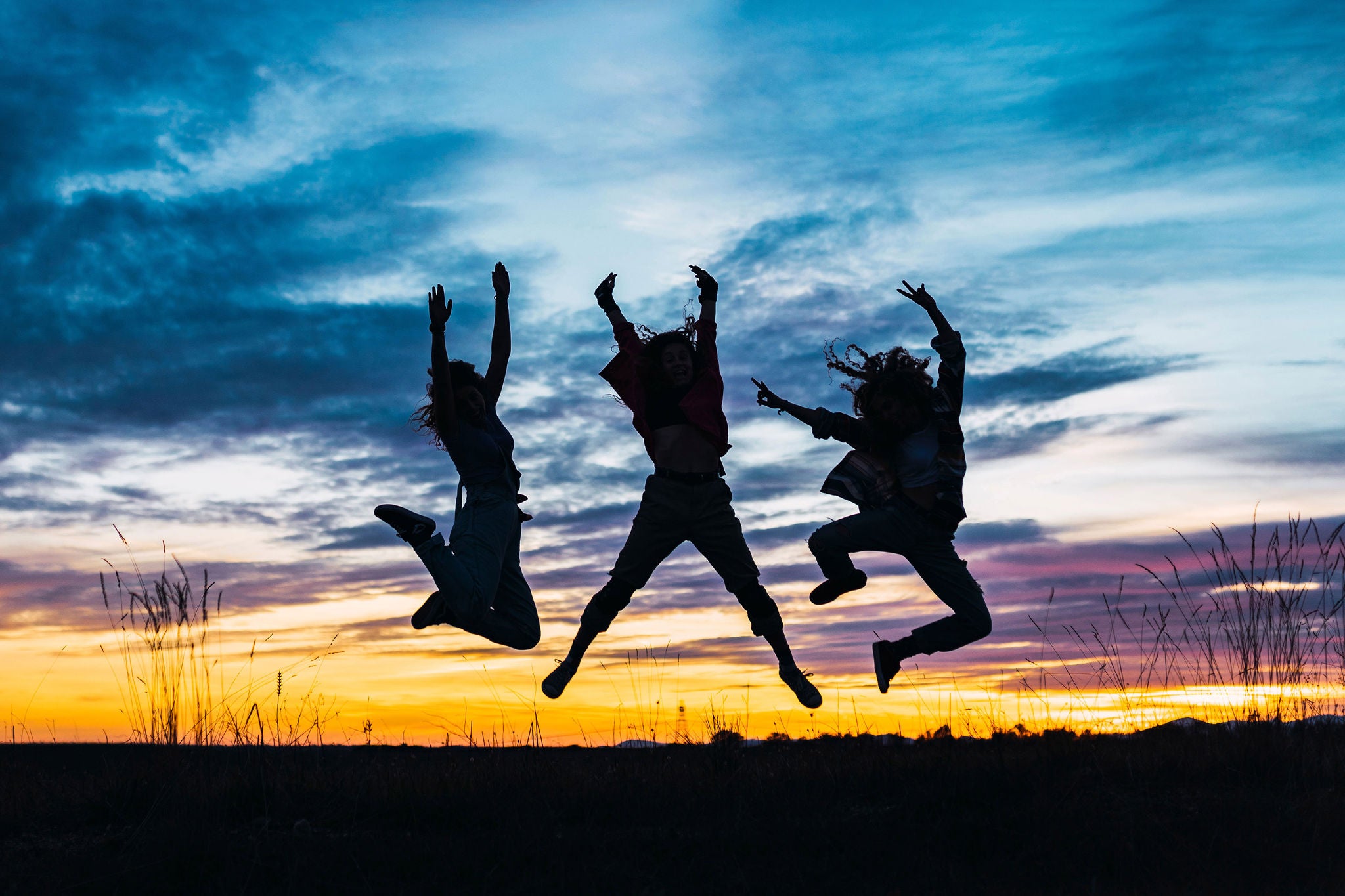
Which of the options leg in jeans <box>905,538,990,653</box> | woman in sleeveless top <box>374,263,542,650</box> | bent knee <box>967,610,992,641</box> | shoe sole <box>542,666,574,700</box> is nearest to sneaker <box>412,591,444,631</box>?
woman in sleeveless top <box>374,263,542,650</box>

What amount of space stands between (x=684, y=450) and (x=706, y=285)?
143 centimetres

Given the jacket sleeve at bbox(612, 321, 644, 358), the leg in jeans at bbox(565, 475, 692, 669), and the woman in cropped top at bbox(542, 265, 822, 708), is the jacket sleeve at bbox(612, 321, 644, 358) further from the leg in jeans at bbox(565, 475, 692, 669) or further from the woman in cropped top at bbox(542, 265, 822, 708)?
the leg in jeans at bbox(565, 475, 692, 669)

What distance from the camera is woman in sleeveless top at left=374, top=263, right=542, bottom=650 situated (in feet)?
24.9

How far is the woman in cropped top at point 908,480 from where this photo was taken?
8.38m

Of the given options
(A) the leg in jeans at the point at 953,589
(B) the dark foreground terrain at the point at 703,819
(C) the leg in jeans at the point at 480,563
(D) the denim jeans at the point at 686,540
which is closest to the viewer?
(B) the dark foreground terrain at the point at 703,819

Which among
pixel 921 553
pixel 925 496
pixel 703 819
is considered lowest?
pixel 703 819

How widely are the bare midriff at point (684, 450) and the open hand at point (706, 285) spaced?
3.69 feet

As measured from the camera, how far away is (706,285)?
8688 mm

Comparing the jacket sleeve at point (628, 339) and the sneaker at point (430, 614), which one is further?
the jacket sleeve at point (628, 339)

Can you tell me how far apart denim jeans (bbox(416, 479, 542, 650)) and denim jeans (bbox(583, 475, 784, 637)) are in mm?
688

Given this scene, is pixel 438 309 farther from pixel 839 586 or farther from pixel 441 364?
pixel 839 586

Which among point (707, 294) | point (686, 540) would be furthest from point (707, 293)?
point (686, 540)

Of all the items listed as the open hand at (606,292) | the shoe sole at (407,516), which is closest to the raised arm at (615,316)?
the open hand at (606,292)

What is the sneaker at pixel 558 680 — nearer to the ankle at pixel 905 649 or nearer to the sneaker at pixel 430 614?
the sneaker at pixel 430 614
